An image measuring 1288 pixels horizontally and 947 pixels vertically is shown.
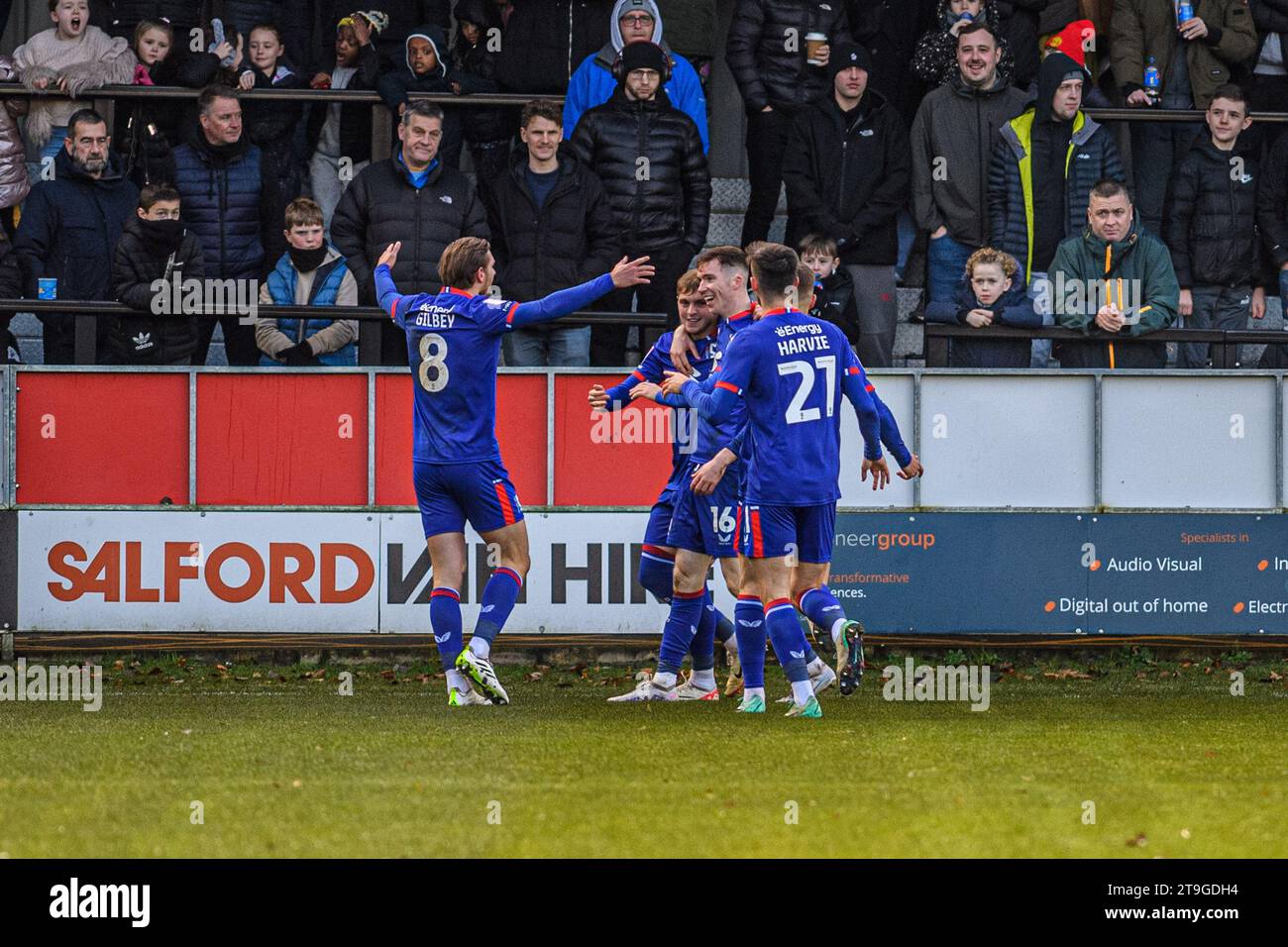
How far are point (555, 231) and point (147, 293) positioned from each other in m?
2.86

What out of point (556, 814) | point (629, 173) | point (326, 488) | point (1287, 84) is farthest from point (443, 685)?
point (1287, 84)

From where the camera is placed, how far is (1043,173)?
14250mm

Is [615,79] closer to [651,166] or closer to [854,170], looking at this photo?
[651,166]

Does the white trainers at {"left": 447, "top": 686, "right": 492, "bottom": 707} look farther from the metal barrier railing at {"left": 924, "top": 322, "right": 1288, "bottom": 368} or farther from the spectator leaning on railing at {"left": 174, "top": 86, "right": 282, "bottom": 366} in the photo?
the metal barrier railing at {"left": 924, "top": 322, "right": 1288, "bottom": 368}

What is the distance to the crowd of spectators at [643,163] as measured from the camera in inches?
535

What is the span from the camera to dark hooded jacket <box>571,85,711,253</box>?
13.8 m

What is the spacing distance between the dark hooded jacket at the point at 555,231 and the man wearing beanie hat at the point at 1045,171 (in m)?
2.95

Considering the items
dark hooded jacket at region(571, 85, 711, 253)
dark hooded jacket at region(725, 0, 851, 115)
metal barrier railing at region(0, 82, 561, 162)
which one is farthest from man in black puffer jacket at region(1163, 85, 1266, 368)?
metal barrier railing at region(0, 82, 561, 162)

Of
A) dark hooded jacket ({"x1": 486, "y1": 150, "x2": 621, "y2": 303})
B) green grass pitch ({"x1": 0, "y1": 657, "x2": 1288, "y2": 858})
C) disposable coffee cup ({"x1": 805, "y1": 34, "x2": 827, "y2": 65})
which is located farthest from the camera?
disposable coffee cup ({"x1": 805, "y1": 34, "x2": 827, "y2": 65})

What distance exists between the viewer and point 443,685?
1179 cm

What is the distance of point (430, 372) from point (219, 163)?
4650mm

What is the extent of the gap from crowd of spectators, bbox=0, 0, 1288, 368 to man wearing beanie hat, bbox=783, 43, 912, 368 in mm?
21

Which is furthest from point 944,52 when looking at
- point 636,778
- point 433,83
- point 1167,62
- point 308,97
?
point 636,778

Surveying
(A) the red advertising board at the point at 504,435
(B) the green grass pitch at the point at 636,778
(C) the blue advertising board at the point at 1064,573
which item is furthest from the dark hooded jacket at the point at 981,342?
(B) the green grass pitch at the point at 636,778
